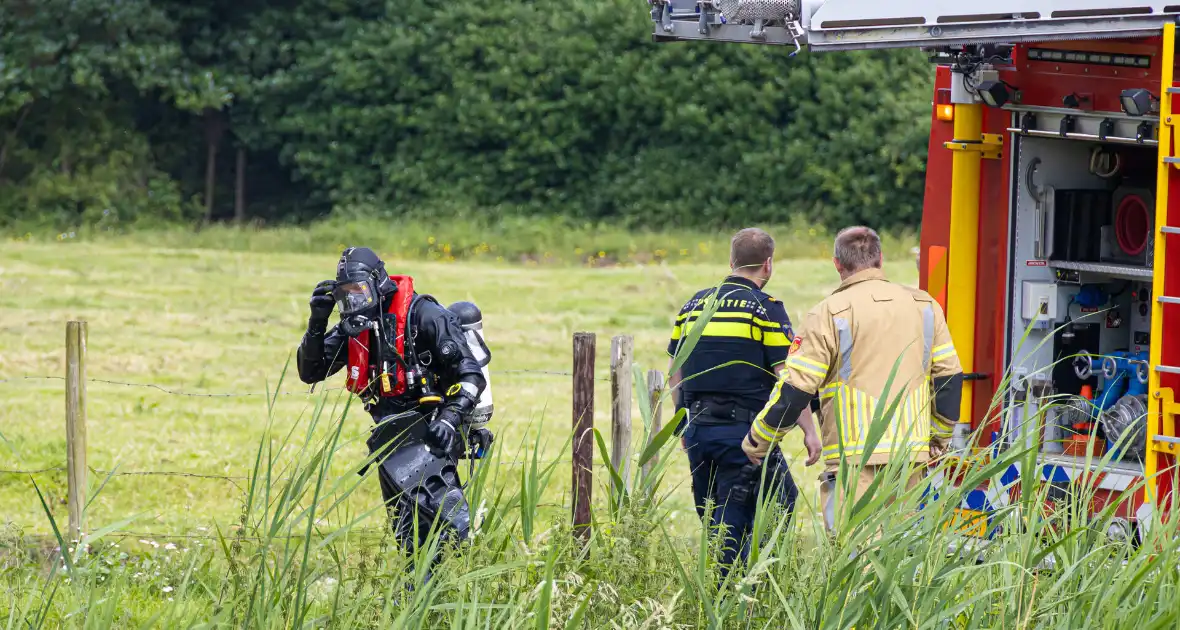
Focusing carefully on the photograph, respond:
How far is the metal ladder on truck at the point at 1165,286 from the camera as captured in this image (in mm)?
5301

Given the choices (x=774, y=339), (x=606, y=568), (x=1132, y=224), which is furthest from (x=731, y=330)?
(x=1132, y=224)

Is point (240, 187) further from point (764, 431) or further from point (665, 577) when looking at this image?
point (665, 577)

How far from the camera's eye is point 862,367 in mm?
5465

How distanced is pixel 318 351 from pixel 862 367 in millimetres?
2017

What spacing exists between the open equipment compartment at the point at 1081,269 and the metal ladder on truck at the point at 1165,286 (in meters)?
1.04

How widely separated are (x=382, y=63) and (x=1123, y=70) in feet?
87.5

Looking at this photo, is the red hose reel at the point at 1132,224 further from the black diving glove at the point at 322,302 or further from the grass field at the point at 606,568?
the black diving glove at the point at 322,302

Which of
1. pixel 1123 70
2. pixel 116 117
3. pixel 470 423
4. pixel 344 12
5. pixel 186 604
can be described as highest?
pixel 344 12

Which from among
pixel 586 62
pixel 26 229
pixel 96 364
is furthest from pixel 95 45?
pixel 96 364

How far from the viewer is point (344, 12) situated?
1300 inches

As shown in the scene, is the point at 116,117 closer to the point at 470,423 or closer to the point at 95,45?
the point at 95,45

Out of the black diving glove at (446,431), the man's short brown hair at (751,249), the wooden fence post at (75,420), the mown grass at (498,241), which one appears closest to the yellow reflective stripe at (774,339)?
the man's short brown hair at (751,249)

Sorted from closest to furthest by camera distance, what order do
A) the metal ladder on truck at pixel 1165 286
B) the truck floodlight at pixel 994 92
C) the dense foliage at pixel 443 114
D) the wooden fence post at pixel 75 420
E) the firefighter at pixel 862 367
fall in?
the metal ladder on truck at pixel 1165 286, the firefighter at pixel 862 367, the truck floodlight at pixel 994 92, the wooden fence post at pixel 75 420, the dense foliage at pixel 443 114

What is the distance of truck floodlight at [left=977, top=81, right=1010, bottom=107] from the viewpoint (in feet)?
21.0
